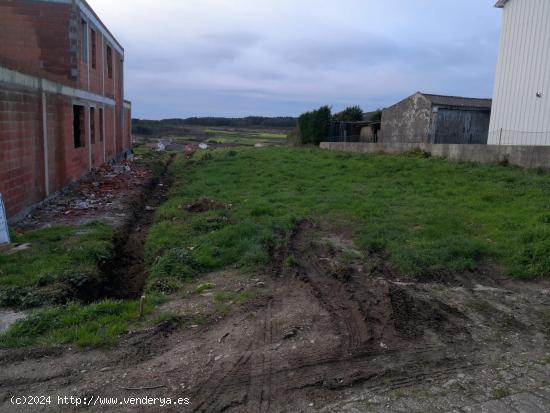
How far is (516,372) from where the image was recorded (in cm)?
392

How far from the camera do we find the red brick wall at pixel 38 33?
14344 millimetres

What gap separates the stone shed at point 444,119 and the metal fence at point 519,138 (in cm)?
562

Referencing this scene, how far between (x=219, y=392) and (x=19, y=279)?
12.2 feet

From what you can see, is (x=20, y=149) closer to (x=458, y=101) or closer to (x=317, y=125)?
(x=458, y=101)

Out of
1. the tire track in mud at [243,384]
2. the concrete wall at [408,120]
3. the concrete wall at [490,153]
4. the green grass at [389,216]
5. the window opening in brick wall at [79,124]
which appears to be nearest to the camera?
the tire track in mud at [243,384]

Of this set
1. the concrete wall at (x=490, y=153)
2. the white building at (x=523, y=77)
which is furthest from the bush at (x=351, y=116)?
the white building at (x=523, y=77)

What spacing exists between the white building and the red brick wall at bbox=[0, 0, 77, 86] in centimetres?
1530

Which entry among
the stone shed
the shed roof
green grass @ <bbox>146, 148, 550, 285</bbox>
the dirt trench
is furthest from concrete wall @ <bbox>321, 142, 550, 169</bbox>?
the dirt trench

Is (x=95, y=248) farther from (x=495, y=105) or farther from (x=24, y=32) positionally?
(x=495, y=105)

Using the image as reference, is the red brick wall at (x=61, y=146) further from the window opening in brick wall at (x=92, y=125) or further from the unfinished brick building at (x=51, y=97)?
the window opening in brick wall at (x=92, y=125)

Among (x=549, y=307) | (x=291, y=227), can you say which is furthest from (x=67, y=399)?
(x=291, y=227)

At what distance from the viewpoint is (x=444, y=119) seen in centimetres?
2367

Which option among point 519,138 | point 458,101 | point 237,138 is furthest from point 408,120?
point 237,138

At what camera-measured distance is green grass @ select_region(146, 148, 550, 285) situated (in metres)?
6.91
